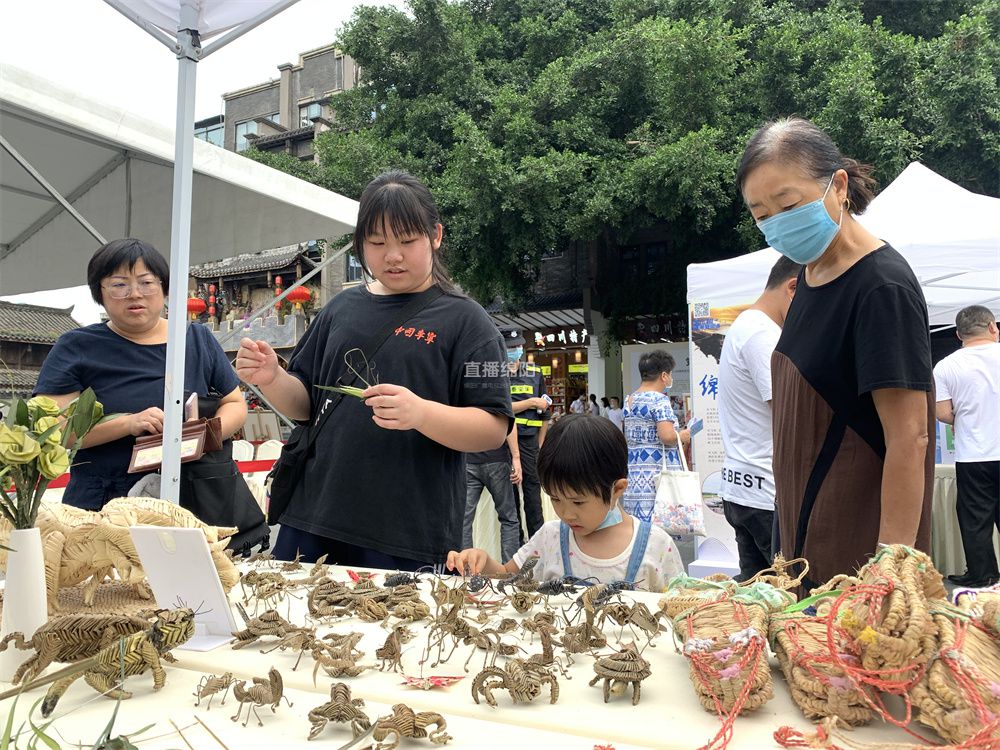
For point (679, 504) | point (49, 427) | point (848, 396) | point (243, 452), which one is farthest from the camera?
point (243, 452)

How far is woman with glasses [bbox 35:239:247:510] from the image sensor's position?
1946 millimetres

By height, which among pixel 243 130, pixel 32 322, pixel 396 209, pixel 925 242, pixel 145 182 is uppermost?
pixel 243 130

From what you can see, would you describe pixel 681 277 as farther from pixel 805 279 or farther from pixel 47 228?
pixel 805 279

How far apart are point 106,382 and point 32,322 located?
25.0 meters

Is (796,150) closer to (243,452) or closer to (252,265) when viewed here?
(243,452)

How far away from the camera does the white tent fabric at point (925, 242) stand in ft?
14.3

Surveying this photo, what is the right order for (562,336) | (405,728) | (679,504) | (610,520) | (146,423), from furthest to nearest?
(562,336), (679,504), (146,423), (610,520), (405,728)

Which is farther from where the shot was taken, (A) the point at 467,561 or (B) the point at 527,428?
(B) the point at 527,428

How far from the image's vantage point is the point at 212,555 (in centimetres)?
113

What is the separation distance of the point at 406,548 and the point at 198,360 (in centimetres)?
101

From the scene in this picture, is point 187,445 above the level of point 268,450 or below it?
above

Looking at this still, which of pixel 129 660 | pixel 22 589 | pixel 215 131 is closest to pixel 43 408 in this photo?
pixel 22 589

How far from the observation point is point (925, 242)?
14.5 ft

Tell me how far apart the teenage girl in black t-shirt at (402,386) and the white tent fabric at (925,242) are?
10.4ft
